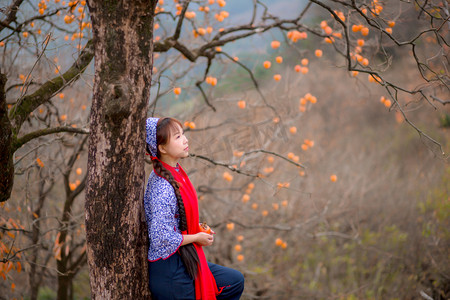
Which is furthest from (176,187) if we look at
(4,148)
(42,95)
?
(42,95)

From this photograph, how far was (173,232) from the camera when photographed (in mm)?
2076

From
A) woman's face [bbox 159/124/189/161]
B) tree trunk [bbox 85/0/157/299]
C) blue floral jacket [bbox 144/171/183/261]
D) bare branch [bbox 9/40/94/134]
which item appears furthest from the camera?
bare branch [bbox 9/40/94/134]

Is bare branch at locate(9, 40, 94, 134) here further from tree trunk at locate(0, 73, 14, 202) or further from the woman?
the woman

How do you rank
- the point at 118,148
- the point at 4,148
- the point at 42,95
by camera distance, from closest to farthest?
the point at 118,148
the point at 4,148
the point at 42,95

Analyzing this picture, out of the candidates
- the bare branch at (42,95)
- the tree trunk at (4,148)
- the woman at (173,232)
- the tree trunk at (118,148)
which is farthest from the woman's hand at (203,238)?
the bare branch at (42,95)

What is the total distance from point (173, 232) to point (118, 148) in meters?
0.46

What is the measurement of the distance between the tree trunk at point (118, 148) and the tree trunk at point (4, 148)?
558 mm

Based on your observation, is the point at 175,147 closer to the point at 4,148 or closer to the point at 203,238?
the point at 203,238

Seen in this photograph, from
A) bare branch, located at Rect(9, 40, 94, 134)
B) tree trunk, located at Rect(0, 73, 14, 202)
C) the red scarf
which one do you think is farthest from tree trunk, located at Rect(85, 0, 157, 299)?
bare branch, located at Rect(9, 40, 94, 134)

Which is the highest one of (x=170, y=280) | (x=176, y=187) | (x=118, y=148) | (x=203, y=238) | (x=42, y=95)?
(x=42, y=95)

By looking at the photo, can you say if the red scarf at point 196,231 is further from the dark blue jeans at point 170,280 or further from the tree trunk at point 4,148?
the tree trunk at point 4,148

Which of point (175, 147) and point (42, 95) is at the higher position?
point (42, 95)

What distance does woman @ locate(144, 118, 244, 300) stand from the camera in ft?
6.86

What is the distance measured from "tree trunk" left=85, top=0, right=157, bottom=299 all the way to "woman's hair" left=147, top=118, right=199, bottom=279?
0.43 ft
